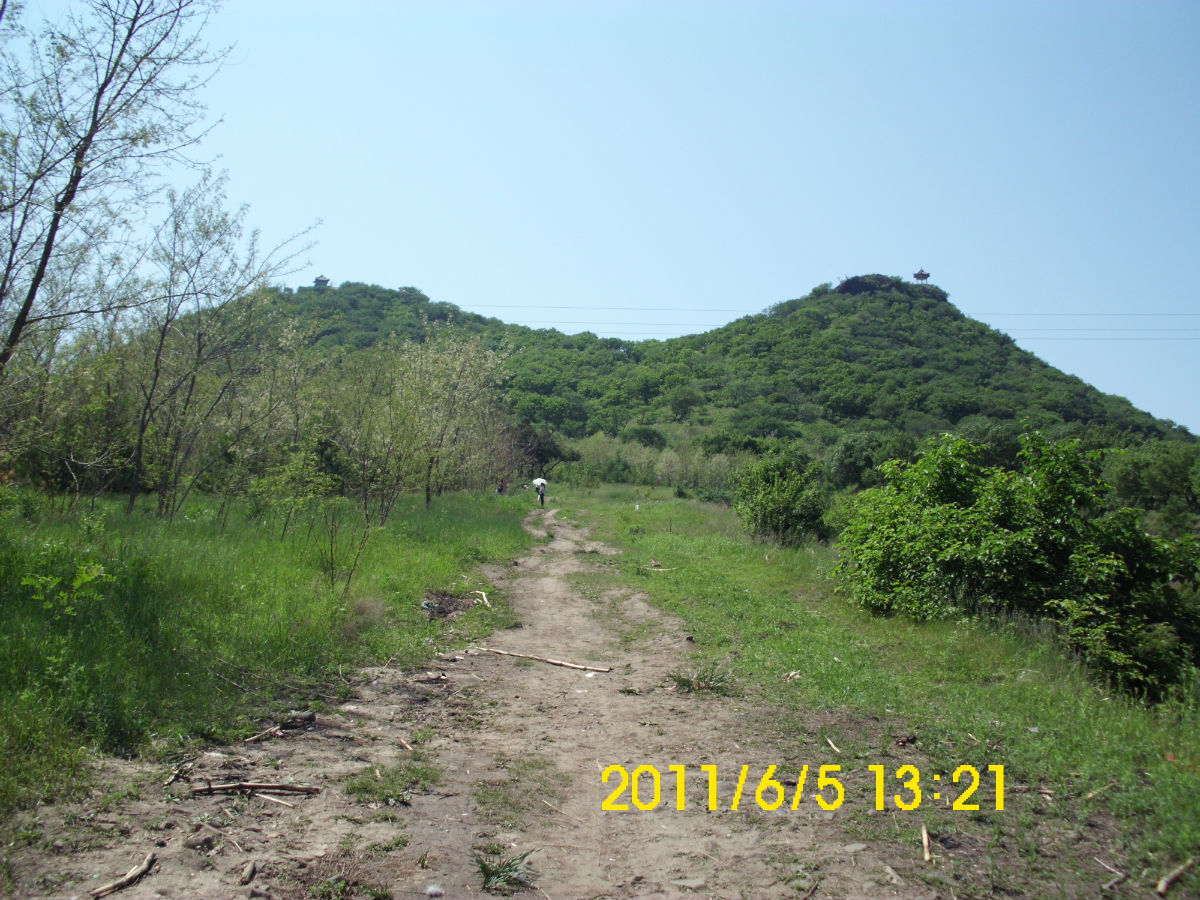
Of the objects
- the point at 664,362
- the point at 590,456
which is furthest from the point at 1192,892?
the point at 664,362

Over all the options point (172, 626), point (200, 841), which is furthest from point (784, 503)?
point (200, 841)

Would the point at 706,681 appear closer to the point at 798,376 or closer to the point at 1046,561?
the point at 1046,561

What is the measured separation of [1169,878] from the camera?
3.34m

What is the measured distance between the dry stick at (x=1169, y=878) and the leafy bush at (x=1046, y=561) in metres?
4.27

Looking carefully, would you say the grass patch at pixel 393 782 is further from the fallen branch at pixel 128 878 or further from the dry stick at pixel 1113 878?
the dry stick at pixel 1113 878

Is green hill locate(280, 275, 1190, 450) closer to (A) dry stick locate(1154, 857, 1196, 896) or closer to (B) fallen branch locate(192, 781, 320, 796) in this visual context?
(B) fallen branch locate(192, 781, 320, 796)

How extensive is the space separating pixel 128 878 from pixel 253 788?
3.59 feet

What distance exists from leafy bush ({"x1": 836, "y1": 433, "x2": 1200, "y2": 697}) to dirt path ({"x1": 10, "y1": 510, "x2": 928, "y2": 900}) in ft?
13.8

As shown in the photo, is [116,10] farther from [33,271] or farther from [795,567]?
[795,567]

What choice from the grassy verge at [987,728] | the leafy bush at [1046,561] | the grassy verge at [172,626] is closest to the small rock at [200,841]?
the grassy verge at [172,626]

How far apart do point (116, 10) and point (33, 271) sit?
9.44ft

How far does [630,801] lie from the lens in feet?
14.8

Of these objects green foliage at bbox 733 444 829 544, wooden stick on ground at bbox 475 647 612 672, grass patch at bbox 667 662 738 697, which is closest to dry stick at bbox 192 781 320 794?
grass patch at bbox 667 662 738 697

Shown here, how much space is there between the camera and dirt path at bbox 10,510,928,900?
11.0ft
